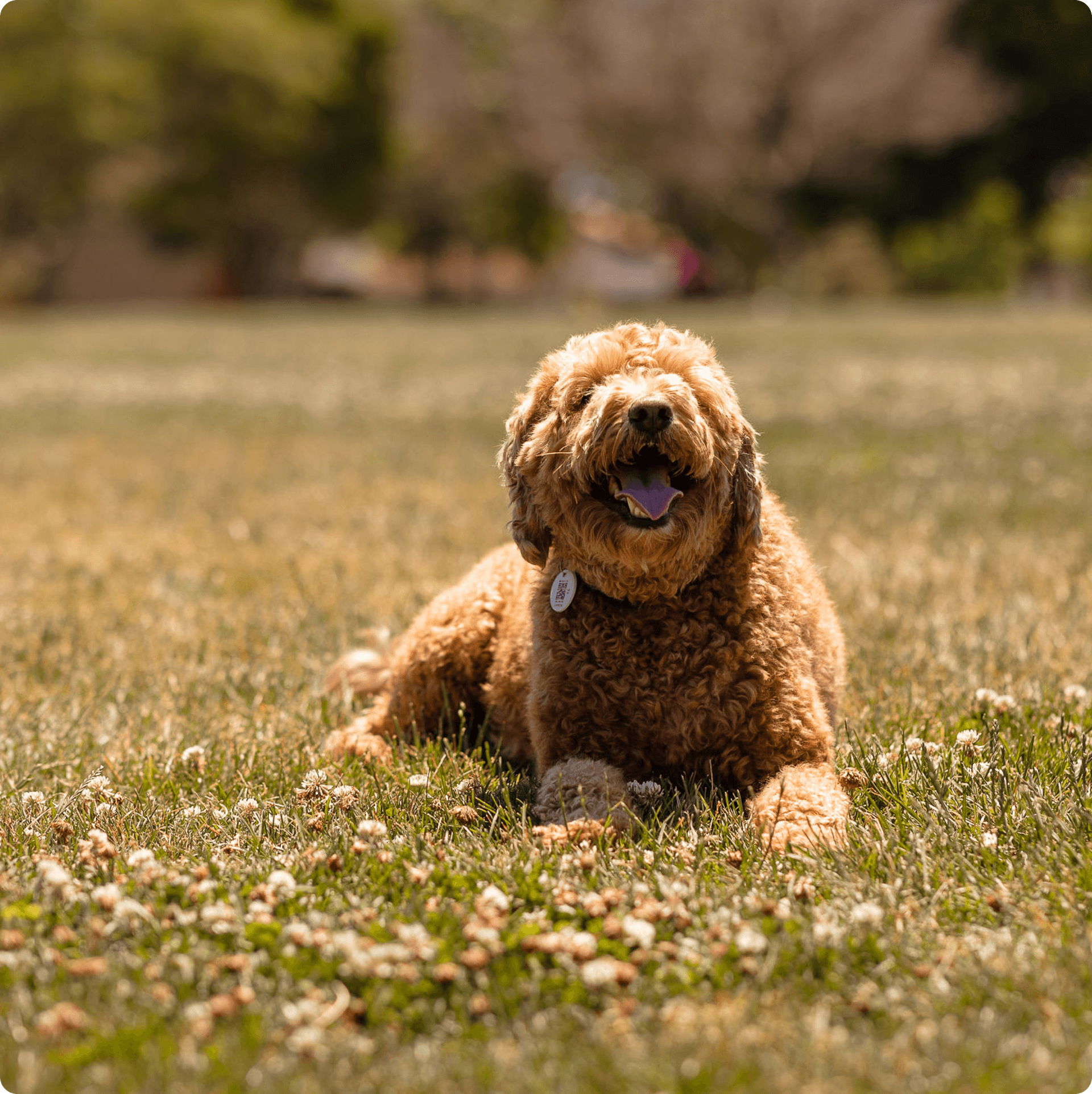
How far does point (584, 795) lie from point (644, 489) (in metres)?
0.87

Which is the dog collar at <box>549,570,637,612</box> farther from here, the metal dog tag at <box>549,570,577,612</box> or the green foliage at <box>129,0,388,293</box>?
the green foliage at <box>129,0,388,293</box>

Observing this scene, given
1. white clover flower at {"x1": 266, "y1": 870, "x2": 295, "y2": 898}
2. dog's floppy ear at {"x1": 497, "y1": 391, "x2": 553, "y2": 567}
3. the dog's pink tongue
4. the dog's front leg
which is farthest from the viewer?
dog's floppy ear at {"x1": 497, "y1": 391, "x2": 553, "y2": 567}

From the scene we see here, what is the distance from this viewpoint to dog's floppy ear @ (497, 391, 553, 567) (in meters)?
3.54

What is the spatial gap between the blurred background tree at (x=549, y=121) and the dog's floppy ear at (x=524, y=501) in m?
41.4

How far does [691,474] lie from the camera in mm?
3277

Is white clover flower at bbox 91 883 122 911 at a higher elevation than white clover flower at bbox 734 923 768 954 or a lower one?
lower

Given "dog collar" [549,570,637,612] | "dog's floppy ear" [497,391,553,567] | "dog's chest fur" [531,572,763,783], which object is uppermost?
"dog's floppy ear" [497,391,553,567]

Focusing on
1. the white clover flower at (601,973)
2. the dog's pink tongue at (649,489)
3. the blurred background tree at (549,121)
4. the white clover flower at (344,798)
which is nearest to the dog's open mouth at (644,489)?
the dog's pink tongue at (649,489)

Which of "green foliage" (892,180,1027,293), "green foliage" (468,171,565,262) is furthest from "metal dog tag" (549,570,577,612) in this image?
"green foliage" (892,180,1027,293)

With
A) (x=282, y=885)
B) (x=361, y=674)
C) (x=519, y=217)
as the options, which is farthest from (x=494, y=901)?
(x=519, y=217)

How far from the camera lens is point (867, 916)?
2.52 meters

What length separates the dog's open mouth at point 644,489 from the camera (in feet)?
10.6

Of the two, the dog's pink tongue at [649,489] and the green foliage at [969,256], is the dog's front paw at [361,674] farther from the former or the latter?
the green foliage at [969,256]

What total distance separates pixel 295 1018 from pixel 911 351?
18791mm
